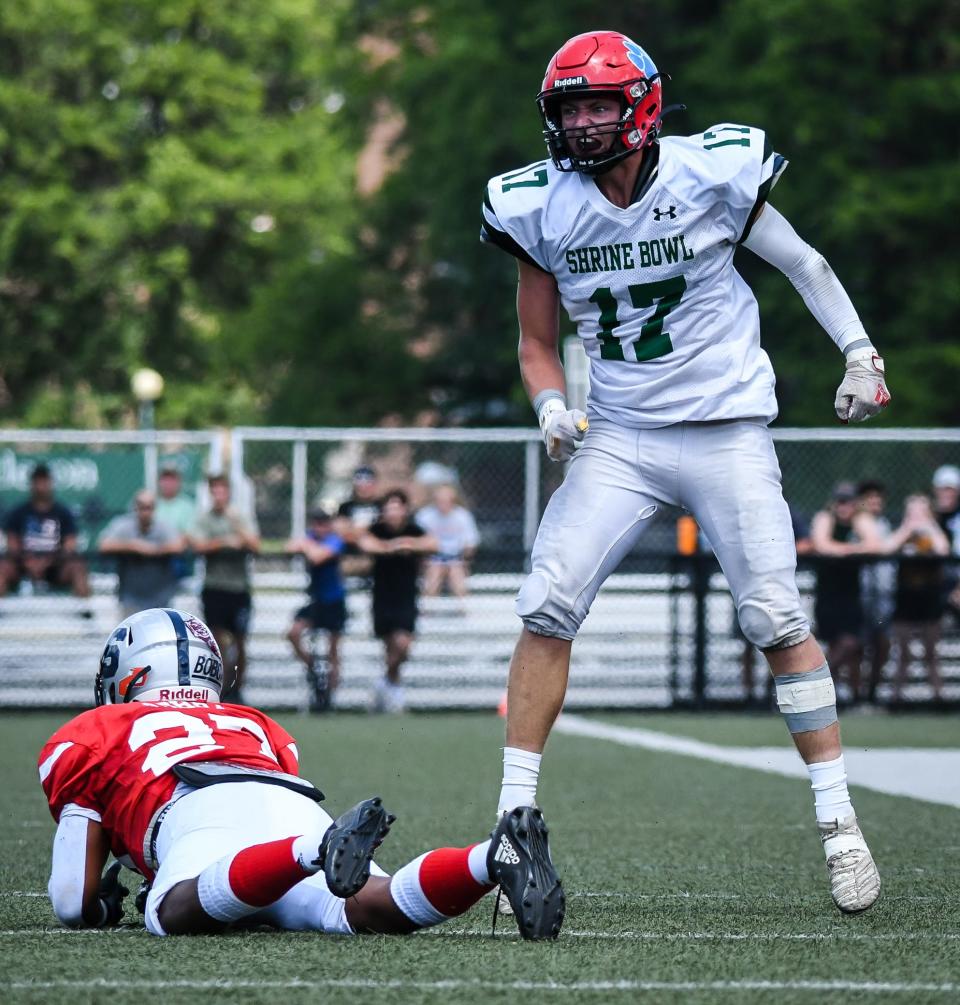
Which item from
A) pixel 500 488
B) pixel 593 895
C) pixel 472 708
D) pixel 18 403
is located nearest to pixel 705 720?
pixel 472 708

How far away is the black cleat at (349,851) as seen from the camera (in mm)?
3684

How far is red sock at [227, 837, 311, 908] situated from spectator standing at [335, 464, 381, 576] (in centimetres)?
932

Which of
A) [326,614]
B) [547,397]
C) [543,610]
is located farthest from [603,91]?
[326,614]

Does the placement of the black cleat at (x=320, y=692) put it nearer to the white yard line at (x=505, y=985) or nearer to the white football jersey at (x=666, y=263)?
the white football jersey at (x=666, y=263)

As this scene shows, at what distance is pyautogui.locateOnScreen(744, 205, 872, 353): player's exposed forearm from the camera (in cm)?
492

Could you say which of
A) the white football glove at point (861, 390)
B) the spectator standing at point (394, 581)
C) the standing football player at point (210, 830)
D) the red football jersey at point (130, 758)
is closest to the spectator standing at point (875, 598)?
the spectator standing at point (394, 581)

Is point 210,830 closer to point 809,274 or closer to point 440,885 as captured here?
point 440,885

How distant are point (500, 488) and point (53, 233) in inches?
868

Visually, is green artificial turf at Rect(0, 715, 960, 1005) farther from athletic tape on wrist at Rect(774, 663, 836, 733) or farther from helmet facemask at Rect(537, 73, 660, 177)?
helmet facemask at Rect(537, 73, 660, 177)

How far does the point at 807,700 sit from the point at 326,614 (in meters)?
8.85

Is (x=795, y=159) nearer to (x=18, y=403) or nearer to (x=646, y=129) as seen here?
(x=18, y=403)

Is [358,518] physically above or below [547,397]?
above

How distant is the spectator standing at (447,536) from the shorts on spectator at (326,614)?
737 mm

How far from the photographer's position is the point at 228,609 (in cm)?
1305
